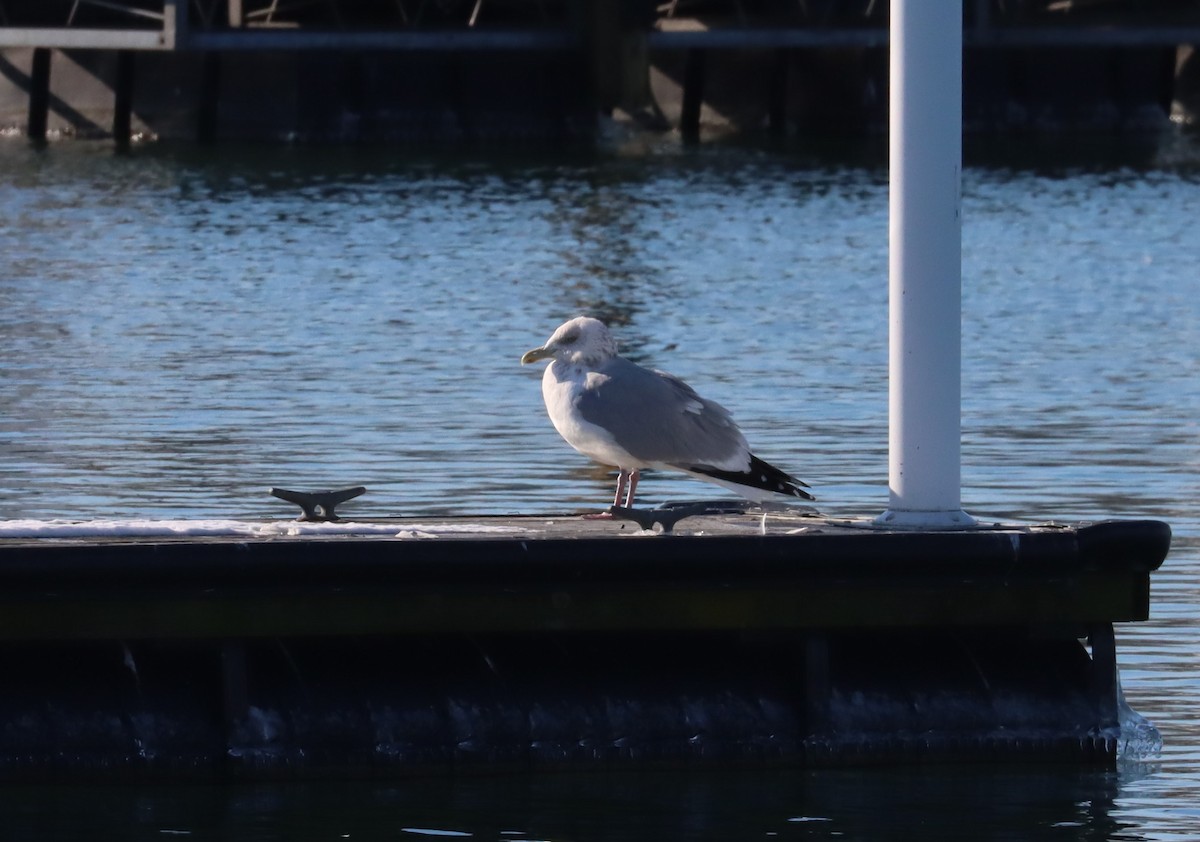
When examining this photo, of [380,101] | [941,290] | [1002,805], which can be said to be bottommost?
[380,101]

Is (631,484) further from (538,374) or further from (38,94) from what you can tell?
(38,94)

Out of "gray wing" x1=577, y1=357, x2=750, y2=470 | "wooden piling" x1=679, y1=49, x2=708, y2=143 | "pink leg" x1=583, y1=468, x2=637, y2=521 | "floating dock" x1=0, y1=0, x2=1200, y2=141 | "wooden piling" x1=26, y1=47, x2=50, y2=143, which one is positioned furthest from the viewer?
"wooden piling" x1=679, y1=49, x2=708, y2=143

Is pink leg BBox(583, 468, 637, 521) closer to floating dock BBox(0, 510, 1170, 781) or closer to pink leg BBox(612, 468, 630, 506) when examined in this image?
pink leg BBox(612, 468, 630, 506)

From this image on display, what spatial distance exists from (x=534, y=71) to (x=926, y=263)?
48.9 meters

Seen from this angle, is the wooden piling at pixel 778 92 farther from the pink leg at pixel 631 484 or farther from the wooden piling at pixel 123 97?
the pink leg at pixel 631 484

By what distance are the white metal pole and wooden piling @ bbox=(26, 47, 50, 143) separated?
162ft

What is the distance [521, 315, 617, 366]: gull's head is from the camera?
1036cm

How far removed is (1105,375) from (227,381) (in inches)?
290

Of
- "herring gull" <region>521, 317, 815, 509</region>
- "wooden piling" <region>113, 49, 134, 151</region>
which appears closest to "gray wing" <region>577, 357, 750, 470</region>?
"herring gull" <region>521, 317, 815, 509</region>

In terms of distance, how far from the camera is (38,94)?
57.7 metres

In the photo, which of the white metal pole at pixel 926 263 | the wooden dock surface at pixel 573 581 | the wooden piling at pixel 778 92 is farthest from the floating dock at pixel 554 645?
the wooden piling at pixel 778 92

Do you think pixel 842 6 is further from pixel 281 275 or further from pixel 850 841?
pixel 850 841

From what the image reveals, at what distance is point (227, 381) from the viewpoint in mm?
21391

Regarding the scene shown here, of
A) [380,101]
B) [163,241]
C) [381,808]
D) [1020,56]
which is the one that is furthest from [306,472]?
[1020,56]
